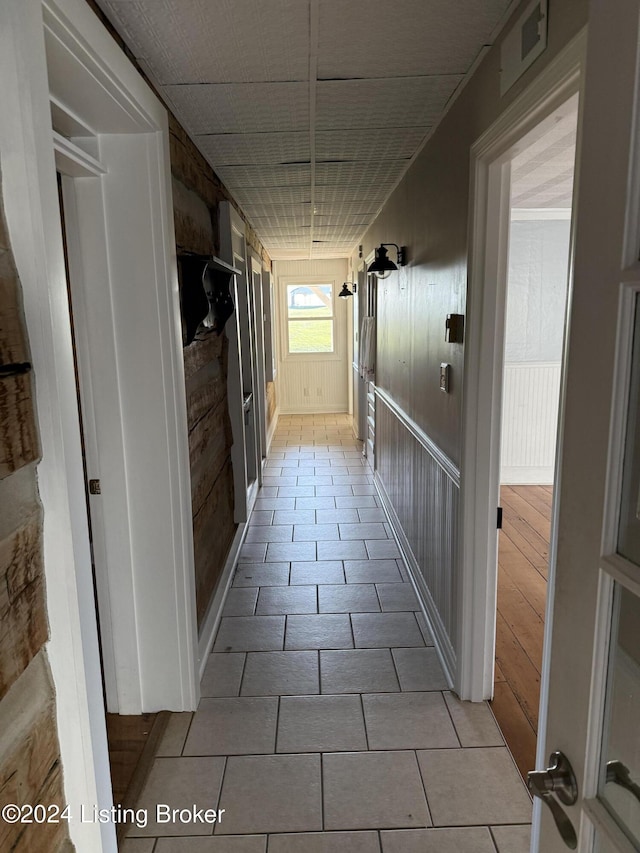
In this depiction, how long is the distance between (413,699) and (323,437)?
5214 millimetres

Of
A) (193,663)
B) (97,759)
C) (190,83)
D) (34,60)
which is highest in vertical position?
(190,83)

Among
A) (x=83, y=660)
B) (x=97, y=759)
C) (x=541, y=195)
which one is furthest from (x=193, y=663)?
(x=541, y=195)

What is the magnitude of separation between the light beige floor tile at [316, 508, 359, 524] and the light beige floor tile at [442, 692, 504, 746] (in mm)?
2102

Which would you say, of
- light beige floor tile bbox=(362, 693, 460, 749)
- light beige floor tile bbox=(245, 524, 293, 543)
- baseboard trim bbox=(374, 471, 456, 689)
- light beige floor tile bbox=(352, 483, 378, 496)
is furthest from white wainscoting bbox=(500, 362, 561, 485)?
light beige floor tile bbox=(362, 693, 460, 749)

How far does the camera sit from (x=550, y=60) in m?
1.39

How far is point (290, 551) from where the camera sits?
392 cm

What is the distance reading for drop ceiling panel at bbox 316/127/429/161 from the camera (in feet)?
8.37

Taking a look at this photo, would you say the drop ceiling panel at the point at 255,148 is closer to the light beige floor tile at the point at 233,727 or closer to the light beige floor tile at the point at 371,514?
the light beige floor tile at the point at 233,727

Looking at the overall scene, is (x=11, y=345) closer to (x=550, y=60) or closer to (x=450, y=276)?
(x=550, y=60)

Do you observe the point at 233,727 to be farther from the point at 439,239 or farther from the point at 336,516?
the point at 336,516

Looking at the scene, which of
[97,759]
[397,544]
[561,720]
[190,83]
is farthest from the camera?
[397,544]

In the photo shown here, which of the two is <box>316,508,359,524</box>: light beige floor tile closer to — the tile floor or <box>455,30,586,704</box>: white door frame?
the tile floor

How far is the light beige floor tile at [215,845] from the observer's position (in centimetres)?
174

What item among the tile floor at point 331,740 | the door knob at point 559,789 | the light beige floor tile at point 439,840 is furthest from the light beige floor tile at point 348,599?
the door knob at point 559,789
